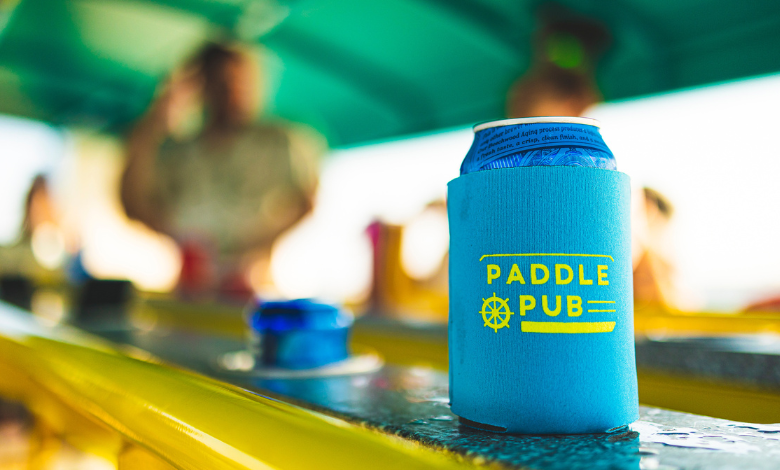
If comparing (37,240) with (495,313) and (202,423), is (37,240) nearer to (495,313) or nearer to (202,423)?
(202,423)

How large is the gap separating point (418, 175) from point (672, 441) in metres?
6.78

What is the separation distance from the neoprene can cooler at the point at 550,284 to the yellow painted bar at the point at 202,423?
8 centimetres

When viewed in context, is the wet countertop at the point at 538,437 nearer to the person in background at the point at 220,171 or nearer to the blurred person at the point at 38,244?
the person in background at the point at 220,171

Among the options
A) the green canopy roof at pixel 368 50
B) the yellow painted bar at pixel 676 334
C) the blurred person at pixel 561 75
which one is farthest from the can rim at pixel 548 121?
the green canopy roof at pixel 368 50

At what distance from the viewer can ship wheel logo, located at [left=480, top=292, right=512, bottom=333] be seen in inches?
17.5

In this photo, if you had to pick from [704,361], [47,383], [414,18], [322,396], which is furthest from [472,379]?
[414,18]

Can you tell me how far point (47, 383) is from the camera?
3.01ft

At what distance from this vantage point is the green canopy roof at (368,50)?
390 centimetres

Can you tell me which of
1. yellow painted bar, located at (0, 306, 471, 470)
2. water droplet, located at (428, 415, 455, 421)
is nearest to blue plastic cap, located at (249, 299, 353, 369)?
yellow painted bar, located at (0, 306, 471, 470)

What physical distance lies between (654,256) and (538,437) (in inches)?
105

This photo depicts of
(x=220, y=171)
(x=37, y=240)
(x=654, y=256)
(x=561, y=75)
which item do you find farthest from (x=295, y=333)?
(x=37, y=240)

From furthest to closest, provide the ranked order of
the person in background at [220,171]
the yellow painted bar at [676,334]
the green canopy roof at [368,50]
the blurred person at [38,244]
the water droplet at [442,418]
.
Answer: the blurred person at [38,244] < the green canopy roof at [368,50] < the person in background at [220,171] < the yellow painted bar at [676,334] < the water droplet at [442,418]

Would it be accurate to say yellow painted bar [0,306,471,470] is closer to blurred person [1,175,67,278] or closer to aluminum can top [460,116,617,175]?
aluminum can top [460,116,617,175]

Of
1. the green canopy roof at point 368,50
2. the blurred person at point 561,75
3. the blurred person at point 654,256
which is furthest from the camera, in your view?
the green canopy roof at point 368,50
